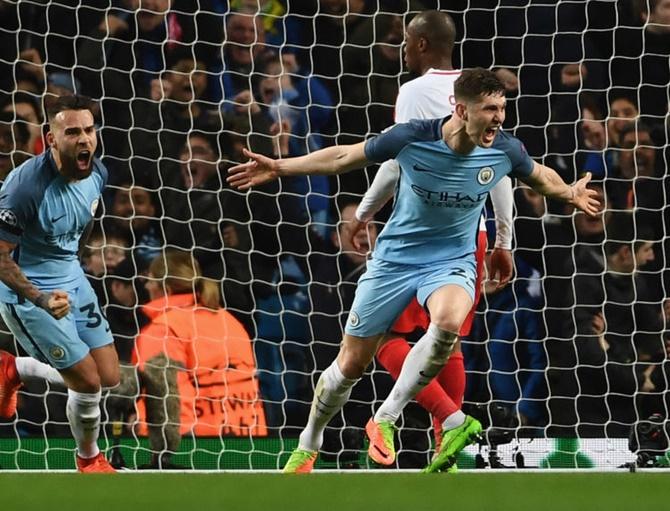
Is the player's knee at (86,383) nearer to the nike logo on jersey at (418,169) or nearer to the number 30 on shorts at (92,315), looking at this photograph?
the number 30 on shorts at (92,315)

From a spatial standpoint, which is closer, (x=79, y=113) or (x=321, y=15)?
(x=79, y=113)

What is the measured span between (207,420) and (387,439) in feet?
6.32

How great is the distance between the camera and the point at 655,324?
28.4 feet

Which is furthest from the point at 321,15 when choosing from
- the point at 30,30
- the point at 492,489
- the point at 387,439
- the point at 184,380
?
the point at 492,489

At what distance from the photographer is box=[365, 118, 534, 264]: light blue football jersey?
6391 mm

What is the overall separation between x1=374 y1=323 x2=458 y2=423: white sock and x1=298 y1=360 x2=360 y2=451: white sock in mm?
182

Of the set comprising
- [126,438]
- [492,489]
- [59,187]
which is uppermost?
[59,187]

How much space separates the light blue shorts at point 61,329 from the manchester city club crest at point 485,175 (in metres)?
1.82

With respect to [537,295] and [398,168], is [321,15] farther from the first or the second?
[398,168]

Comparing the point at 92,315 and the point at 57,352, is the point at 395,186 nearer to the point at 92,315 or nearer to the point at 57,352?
the point at 92,315

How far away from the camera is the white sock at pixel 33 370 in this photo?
7.30 meters

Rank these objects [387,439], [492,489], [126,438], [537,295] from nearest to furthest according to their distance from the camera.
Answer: [492,489] < [387,439] < [126,438] < [537,295]

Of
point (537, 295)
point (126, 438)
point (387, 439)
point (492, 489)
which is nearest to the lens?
point (492, 489)

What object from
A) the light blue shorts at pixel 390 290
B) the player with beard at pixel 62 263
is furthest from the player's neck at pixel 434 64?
the player with beard at pixel 62 263
